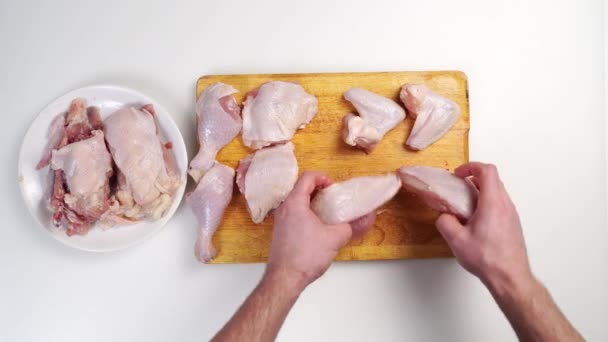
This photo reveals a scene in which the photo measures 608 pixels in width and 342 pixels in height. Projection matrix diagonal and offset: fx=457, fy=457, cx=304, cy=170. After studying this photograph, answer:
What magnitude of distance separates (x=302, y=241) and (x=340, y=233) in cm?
16

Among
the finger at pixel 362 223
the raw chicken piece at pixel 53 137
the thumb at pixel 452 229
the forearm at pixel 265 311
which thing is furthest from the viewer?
the raw chicken piece at pixel 53 137

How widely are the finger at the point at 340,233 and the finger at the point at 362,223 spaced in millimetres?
93

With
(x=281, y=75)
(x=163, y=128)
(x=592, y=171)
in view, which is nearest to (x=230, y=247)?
(x=163, y=128)

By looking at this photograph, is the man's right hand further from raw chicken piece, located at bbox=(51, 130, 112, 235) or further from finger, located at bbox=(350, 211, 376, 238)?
raw chicken piece, located at bbox=(51, 130, 112, 235)

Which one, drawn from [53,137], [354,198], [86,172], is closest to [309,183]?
[354,198]

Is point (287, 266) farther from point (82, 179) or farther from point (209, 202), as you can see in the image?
point (82, 179)

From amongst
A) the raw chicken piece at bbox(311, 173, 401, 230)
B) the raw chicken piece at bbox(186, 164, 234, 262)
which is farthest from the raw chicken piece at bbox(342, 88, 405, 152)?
the raw chicken piece at bbox(186, 164, 234, 262)

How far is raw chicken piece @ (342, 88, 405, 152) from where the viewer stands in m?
1.94

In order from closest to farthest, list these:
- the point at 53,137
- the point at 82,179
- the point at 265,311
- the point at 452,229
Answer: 1. the point at 265,311
2. the point at 452,229
3. the point at 82,179
4. the point at 53,137

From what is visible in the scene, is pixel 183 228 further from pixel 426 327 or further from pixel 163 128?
pixel 426 327

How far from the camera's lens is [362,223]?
6.23 feet

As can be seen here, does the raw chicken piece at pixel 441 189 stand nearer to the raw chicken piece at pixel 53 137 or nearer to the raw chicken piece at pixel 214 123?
the raw chicken piece at pixel 214 123

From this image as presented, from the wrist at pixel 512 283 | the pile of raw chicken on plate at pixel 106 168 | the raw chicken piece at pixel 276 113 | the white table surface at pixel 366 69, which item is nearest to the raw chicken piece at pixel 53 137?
the pile of raw chicken on plate at pixel 106 168

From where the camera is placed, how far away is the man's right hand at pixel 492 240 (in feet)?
5.51
